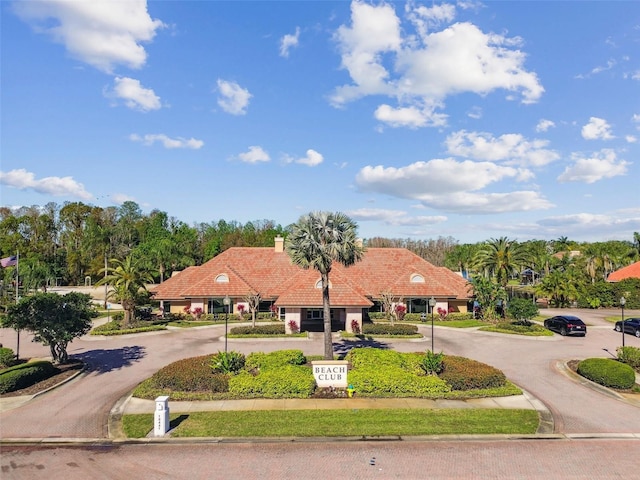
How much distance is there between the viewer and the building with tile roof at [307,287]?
35.2 metres

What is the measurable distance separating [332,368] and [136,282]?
23.8 m

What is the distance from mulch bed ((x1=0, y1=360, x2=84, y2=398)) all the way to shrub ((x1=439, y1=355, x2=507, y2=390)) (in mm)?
19245

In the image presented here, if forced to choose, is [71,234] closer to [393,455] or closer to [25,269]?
[25,269]

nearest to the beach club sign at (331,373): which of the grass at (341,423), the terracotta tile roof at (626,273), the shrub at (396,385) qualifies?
the shrub at (396,385)

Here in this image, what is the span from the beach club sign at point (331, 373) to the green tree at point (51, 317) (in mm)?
13916

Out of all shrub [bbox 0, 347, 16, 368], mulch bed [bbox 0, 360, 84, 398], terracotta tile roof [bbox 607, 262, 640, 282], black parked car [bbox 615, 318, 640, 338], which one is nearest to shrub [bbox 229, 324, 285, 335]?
mulch bed [bbox 0, 360, 84, 398]

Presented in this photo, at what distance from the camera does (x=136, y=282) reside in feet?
118

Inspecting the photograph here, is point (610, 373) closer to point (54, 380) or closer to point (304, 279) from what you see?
point (304, 279)

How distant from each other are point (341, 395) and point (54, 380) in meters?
14.6

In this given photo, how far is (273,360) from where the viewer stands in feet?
71.5

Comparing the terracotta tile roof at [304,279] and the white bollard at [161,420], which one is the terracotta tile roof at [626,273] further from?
the white bollard at [161,420]

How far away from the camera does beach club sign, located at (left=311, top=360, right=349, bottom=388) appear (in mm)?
19234

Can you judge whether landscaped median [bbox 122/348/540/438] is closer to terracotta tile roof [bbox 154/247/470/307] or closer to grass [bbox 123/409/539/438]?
grass [bbox 123/409/539/438]

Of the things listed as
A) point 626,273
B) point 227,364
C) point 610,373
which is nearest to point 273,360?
point 227,364
